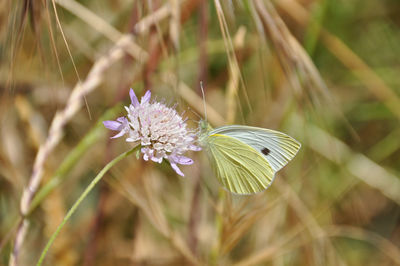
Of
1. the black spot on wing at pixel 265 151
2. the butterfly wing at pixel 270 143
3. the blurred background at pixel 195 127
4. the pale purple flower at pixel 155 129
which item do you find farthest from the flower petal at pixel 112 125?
the black spot on wing at pixel 265 151

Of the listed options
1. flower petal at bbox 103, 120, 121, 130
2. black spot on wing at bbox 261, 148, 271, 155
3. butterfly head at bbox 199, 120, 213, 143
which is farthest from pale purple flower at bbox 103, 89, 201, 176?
black spot on wing at bbox 261, 148, 271, 155

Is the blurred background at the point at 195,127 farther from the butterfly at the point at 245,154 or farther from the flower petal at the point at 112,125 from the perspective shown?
the flower petal at the point at 112,125

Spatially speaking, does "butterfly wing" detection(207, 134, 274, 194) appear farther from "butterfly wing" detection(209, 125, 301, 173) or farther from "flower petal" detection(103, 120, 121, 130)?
"flower petal" detection(103, 120, 121, 130)

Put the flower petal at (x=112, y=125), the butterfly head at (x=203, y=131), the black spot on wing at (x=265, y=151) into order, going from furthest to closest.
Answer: the black spot on wing at (x=265, y=151)
the butterfly head at (x=203, y=131)
the flower petal at (x=112, y=125)

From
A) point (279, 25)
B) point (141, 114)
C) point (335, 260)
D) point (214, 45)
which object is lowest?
point (335, 260)

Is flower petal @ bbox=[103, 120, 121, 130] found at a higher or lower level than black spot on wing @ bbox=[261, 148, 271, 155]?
higher

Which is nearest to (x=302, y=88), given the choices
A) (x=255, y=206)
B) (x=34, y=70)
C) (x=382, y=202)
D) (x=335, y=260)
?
(x=255, y=206)

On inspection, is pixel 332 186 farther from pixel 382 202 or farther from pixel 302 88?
pixel 302 88

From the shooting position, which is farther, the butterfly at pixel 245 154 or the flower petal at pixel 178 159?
the butterfly at pixel 245 154
